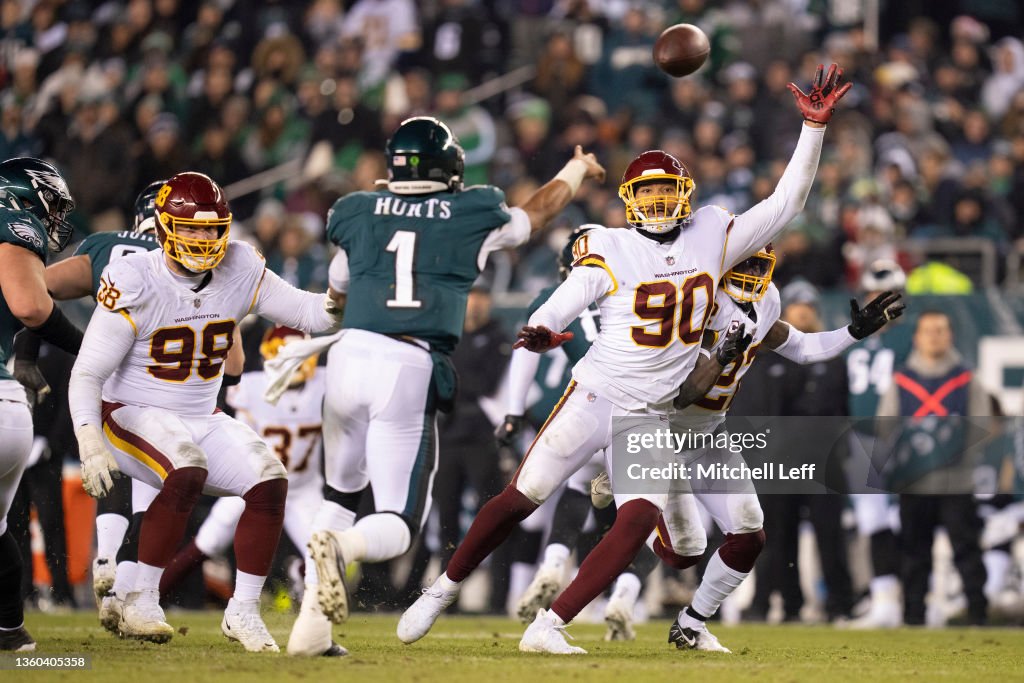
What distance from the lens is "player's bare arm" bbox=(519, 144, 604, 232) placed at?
6.60 meters

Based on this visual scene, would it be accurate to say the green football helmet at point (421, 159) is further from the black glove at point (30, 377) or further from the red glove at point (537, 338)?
the black glove at point (30, 377)

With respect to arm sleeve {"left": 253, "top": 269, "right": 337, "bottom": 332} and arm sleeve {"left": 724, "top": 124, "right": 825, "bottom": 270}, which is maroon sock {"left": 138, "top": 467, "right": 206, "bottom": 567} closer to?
arm sleeve {"left": 253, "top": 269, "right": 337, "bottom": 332}

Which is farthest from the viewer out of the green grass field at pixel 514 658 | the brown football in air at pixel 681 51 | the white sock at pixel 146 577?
the brown football in air at pixel 681 51

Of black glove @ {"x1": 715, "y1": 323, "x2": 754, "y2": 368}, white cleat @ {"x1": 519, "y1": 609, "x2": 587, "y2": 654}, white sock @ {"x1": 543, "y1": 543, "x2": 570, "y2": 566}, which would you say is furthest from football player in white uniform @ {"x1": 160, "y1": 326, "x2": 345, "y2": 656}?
black glove @ {"x1": 715, "y1": 323, "x2": 754, "y2": 368}

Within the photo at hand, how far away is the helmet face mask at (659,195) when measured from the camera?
6.28 metres

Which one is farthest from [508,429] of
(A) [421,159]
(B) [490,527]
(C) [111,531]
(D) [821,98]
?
(D) [821,98]

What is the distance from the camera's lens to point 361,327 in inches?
242

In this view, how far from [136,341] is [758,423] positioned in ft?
12.4

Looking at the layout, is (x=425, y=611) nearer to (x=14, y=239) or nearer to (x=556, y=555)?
(x=556, y=555)

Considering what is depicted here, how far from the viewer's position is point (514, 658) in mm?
6031

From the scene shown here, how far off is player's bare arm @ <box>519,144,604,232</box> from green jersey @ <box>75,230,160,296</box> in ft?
5.44

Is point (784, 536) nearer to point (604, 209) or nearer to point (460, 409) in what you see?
point (460, 409)

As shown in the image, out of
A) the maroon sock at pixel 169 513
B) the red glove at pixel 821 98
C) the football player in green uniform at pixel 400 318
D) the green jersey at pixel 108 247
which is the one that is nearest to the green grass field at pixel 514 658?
the maroon sock at pixel 169 513

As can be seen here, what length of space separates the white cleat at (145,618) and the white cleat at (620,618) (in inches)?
91.0
